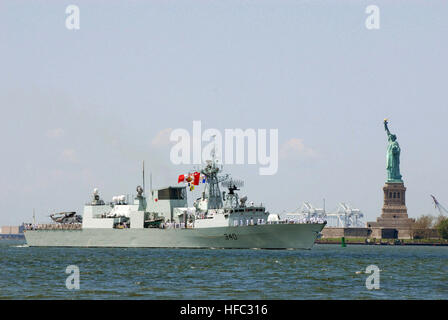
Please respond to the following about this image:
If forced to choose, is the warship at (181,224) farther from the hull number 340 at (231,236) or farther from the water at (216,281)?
the water at (216,281)

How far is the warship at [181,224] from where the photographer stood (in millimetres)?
99075

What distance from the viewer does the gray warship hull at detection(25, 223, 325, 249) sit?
98.3 meters

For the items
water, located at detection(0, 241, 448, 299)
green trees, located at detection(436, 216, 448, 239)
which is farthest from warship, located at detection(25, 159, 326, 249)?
green trees, located at detection(436, 216, 448, 239)

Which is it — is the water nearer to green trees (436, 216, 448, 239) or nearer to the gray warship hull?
the gray warship hull

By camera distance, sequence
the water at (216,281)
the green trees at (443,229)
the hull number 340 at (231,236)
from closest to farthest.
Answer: the water at (216,281), the hull number 340 at (231,236), the green trees at (443,229)

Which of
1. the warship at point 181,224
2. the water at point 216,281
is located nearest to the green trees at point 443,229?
the warship at point 181,224

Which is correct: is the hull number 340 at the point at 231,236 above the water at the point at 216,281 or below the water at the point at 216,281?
above

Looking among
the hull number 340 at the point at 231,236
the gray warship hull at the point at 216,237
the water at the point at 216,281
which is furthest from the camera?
the hull number 340 at the point at 231,236

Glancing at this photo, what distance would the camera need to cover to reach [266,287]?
47031mm

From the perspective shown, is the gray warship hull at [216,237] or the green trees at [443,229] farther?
the green trees at [443,229]

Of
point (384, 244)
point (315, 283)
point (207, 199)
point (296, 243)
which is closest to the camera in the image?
point (315, 283)
